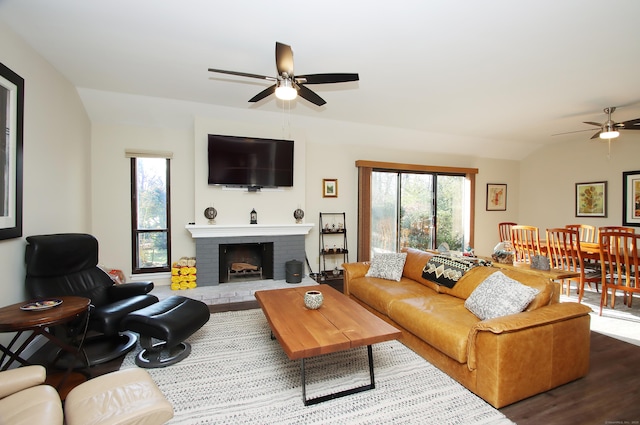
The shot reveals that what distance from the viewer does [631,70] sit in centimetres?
314

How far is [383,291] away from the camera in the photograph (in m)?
3.19

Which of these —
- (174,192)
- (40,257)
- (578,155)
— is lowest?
(40,257)

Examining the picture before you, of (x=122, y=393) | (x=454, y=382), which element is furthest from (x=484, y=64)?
(x=122, y=393)

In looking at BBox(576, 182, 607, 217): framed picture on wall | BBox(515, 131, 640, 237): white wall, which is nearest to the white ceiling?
BBox(515, 131, 640, 237): white wall

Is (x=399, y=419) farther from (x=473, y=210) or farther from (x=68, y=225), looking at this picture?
(x=473, y=210)

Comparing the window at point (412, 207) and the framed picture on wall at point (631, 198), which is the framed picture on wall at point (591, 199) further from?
the window at point (412, 207)

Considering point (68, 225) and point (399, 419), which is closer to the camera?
point (399, 419)

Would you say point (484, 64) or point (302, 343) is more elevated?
point (484, 64)

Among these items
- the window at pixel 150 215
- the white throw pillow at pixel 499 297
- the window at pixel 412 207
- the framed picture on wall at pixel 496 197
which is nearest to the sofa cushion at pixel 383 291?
the white throw pillow at pixel 499 297

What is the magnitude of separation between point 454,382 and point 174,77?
4082mm

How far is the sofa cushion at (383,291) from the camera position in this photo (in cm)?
304


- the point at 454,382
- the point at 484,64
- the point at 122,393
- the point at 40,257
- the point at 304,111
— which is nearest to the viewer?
the point at 122,393

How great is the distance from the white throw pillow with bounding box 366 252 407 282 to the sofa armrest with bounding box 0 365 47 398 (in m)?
3.09

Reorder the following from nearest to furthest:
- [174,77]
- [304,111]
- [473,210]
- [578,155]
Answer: [174,77]
[304,111]
[578,155]
[473,210]
